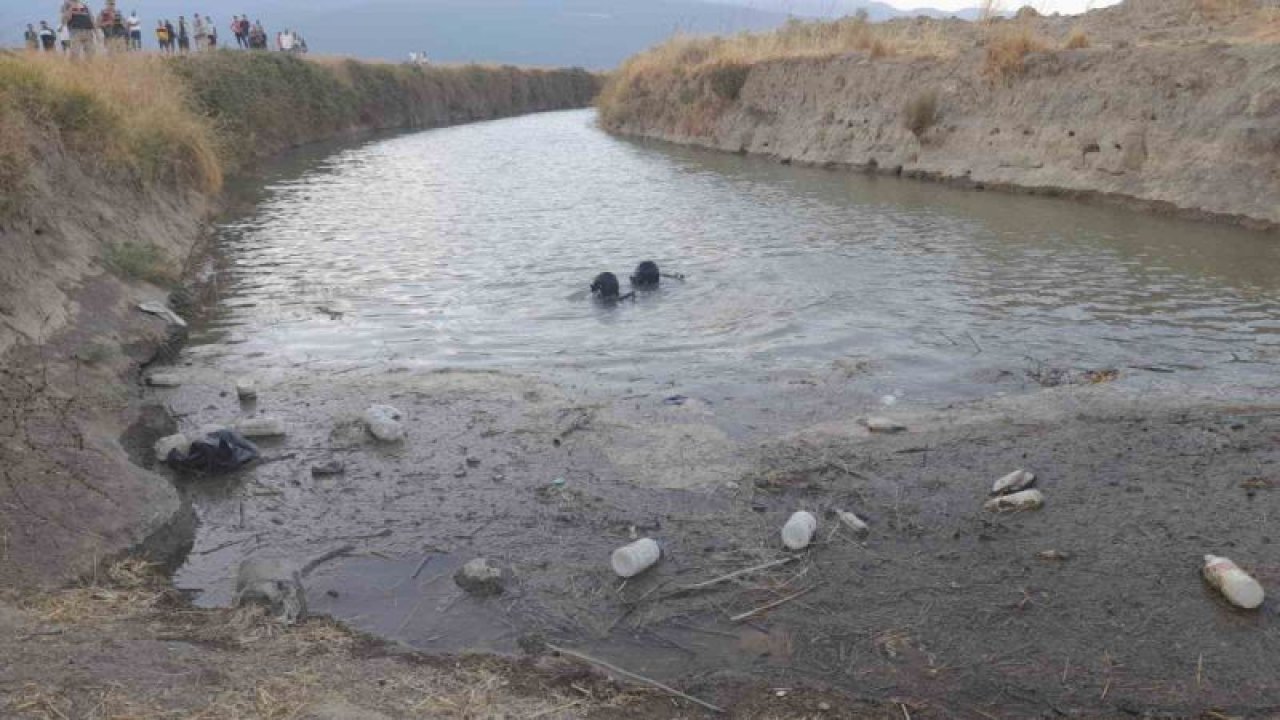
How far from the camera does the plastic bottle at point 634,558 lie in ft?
16.5

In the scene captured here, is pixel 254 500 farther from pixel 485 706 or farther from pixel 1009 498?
pixel 1009 498

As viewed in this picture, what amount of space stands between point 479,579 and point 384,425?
227 cm

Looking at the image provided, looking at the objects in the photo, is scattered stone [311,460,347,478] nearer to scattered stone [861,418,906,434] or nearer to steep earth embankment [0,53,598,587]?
steep earth embankment [0,53,598,587]

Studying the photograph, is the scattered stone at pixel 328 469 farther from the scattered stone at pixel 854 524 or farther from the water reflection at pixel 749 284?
the scattered stone at pixel 854 524

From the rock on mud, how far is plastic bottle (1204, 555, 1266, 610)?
4.38 meters

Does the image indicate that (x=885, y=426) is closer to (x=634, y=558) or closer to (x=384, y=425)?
(x=634, y=558)

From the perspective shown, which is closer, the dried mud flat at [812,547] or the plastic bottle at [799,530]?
the dried mud flat at [812,547]

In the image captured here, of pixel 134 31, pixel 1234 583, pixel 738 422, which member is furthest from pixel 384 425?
pixel 134 31

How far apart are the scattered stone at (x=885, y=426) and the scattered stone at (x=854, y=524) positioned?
4.68ft

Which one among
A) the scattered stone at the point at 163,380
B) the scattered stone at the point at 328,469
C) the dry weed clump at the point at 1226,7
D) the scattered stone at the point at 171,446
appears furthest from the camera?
the dry weed clump at the point at 1226,7

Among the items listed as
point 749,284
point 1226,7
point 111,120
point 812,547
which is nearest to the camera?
point 812,547

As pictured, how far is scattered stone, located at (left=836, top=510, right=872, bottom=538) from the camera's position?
539 centimetres

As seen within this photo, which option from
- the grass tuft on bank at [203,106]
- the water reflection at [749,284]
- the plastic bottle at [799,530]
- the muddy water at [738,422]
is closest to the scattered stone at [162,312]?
the muddy water at [738,422]

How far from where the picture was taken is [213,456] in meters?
6.45
